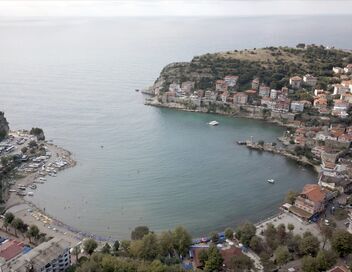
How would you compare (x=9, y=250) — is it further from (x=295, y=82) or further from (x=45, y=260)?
(x=295, y=82)

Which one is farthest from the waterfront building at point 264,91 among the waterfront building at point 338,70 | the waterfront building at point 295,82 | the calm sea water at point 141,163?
the waterfront building at point 338,70

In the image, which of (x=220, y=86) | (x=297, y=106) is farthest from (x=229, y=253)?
(x=220, y=86)

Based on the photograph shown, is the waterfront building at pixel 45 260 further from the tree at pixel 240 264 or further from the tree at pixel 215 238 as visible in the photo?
the tree at pixel 240 264

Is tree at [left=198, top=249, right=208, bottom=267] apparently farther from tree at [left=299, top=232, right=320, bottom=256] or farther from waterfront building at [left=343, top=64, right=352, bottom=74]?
waterfront building at [left=343, top=64, right=352, bottom=74]

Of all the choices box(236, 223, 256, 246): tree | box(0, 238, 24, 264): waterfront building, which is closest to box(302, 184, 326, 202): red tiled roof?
box(236, 223, 256, 246): tree

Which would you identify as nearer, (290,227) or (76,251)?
(76,251)
